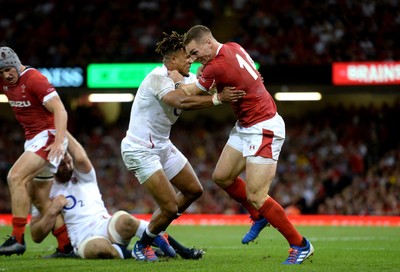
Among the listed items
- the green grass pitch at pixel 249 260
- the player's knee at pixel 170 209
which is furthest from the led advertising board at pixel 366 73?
the player's knee at pixel 170 209

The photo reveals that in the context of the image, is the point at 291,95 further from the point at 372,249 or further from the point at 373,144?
the point at 372,249

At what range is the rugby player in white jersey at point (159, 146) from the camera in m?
8.95

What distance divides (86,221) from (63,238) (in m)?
0.49

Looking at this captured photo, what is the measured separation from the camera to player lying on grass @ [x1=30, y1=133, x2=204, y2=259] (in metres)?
9.34

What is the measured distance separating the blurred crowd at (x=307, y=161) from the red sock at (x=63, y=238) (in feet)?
43.3

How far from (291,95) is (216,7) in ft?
13.8

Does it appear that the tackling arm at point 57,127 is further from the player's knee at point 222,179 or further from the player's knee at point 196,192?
the player's knee at point 222,179

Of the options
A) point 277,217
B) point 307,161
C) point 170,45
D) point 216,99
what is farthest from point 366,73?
point 277,217

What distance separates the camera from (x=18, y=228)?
9320mm

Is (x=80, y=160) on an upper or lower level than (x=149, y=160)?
lower

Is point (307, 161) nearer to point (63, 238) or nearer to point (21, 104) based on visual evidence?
point (63, 238)

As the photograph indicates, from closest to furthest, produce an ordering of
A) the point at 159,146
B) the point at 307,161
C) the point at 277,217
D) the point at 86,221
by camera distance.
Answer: the point at 277,217
the point at 159,146
the point at 86,221
the point at 307,161

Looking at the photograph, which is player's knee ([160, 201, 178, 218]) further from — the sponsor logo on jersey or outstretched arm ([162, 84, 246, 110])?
the sponsor logo on jersey

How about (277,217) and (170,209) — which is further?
(170,209)
